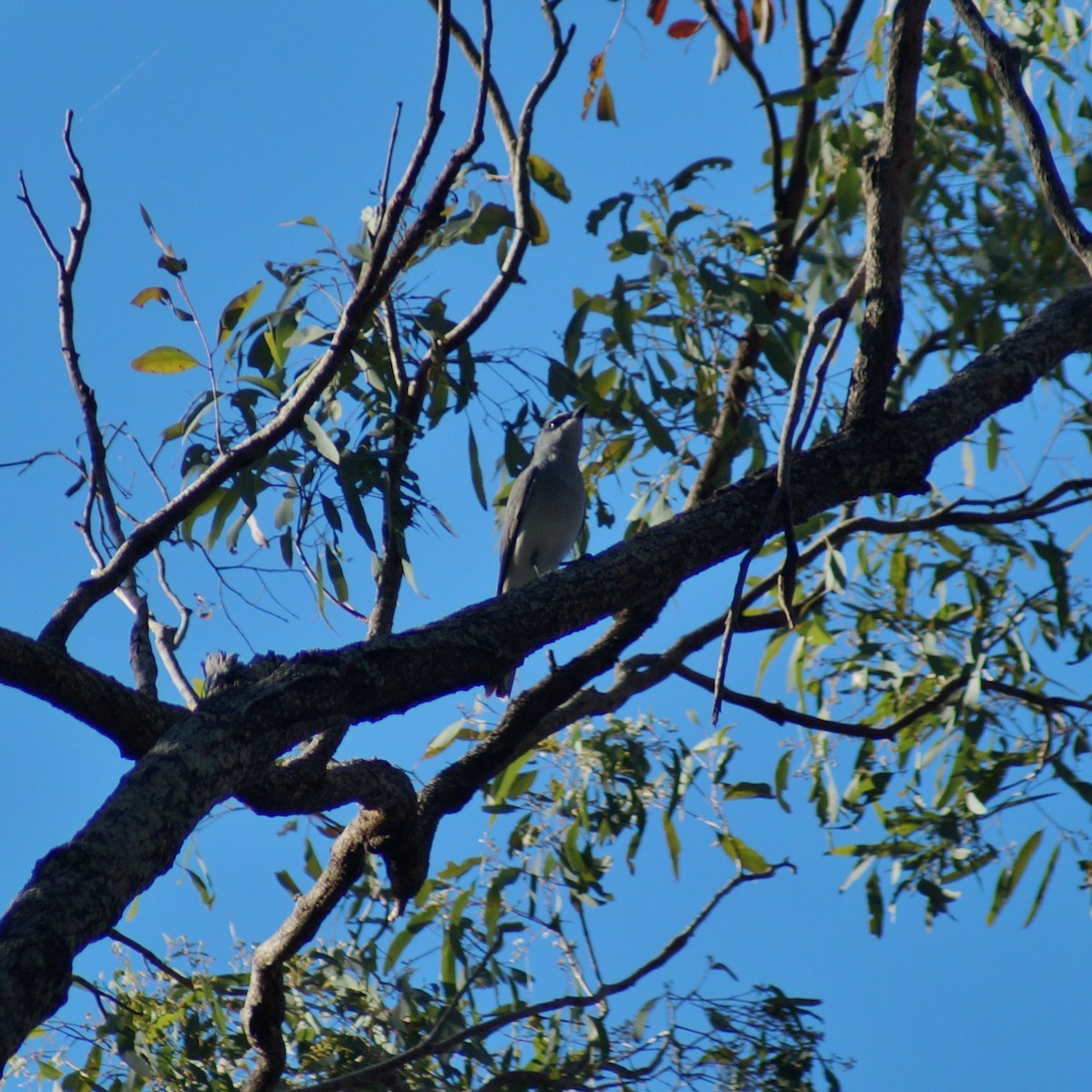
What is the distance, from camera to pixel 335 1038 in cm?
265

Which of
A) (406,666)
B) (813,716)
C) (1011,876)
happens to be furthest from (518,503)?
(406,666)

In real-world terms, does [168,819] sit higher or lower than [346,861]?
lower

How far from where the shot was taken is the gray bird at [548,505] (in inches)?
163

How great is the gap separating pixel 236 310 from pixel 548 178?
82 cm

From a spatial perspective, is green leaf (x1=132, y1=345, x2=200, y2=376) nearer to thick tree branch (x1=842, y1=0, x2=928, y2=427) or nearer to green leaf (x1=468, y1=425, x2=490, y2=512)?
green leaf (x1=468, y1=425, x2=490, y2=512)

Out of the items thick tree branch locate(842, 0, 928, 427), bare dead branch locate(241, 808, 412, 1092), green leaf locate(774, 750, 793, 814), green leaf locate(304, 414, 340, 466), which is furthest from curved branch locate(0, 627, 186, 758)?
green leaf locate(774, 750, 793, 814)

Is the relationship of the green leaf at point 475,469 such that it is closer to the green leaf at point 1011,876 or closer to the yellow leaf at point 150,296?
the yellow leaf at point 150,296

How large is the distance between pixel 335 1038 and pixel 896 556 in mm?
2308

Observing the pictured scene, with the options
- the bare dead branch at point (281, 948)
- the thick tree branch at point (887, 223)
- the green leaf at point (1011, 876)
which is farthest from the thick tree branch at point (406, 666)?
the green leaf at point (1011, 876)

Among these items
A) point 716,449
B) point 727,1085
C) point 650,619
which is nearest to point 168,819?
point 650,619

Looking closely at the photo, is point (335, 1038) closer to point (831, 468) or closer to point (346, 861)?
point (346, 861)

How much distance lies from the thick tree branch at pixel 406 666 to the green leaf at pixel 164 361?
1.08 m

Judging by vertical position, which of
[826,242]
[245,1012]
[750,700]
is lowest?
[245,1012]

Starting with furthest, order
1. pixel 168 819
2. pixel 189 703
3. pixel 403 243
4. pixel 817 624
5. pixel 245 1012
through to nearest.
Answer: pixel 817 624 → pixel 245 1012 → pixel 189 703 → pixel 403 243 → pixel 168 819
